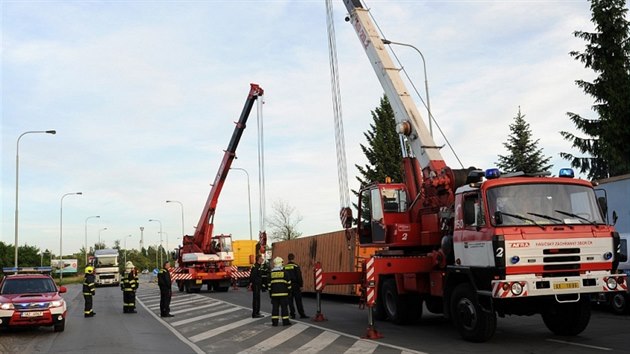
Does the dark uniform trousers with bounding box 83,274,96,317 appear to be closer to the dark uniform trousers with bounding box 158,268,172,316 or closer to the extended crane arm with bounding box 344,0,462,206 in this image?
the dark uniform trousers with bounding box 158,268,172,316

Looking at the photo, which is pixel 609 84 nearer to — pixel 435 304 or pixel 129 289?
pixel 435 304

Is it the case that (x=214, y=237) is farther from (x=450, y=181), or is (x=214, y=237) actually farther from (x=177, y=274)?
(x=450, y=181)

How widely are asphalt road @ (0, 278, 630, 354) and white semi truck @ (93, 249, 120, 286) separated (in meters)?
32.1

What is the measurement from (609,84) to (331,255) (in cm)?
1779

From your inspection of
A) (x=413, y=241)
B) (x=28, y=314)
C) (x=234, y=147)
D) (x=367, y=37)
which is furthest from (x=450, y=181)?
(x=234, y=147)

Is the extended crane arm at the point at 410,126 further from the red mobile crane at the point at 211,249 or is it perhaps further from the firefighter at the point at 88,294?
the red mobile crane at the point at 211,249

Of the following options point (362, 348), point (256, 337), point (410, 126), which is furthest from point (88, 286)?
point (362, 348)

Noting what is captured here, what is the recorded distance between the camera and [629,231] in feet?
54.5

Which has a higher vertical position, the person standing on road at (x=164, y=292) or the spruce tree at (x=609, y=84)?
the spruce tree at (x=609, y=84)

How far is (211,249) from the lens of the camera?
35.0 metres

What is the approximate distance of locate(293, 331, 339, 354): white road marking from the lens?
11.3 m

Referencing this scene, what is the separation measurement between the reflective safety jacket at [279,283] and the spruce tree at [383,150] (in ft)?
107

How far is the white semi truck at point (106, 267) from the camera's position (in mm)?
48875

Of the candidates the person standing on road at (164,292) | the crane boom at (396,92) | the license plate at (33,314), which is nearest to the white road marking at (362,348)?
the crane boom at (396,92)
